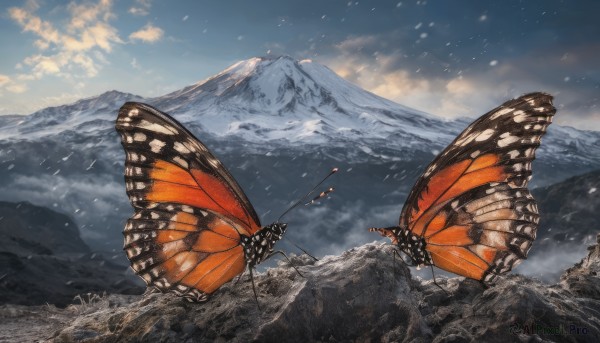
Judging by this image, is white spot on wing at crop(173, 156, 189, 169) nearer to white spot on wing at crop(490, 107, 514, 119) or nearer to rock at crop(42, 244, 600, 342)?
rock at crop(42, 244, 600, 342)

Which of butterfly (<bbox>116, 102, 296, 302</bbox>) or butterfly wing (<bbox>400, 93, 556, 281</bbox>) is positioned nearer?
butterfly wing (<bbox>400, 93, 556, 281</bbox>)

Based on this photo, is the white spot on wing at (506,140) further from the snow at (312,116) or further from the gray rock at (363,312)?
the snow at (312,116)

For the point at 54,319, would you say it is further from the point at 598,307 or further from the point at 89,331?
the point at 598,307

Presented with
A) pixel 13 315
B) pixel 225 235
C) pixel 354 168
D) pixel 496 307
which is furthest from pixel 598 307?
pixel 354 168

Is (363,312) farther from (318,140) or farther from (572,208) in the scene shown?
(318,140)

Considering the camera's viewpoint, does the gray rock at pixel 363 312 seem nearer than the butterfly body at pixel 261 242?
Yes

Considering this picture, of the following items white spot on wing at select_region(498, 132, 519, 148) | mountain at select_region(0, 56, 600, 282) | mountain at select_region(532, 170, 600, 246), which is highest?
mountain at select_region(0, 56, 600, 282)

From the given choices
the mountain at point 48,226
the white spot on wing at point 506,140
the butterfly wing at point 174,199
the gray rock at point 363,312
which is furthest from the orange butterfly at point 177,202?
the mountain at point 48,226

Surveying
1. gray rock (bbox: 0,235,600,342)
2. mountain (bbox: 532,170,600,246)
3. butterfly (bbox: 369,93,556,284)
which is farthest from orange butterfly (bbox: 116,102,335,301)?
mountain (bbox: 532,170,600,246)
